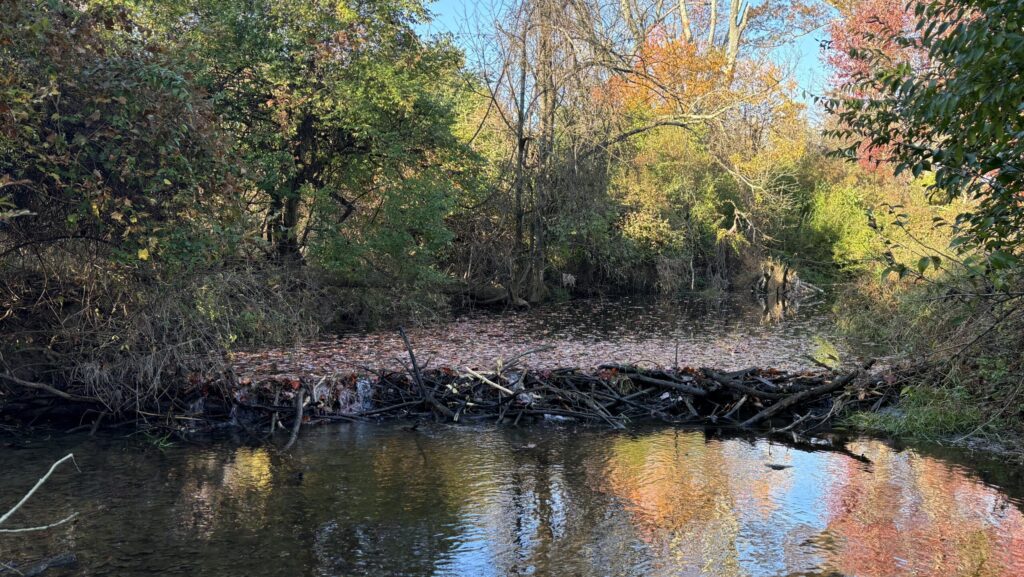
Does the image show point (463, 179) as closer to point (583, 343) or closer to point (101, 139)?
point (583, 343)

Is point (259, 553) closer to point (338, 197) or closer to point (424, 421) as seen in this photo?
point (424, 421)

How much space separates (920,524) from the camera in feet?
23.5

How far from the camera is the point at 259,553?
6.54 metres

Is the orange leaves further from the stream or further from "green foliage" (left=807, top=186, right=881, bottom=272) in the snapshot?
the stream

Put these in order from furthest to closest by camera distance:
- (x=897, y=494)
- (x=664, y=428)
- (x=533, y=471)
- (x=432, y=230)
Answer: (x=432, y=230)
(x=664, y=428)
(x=533, y=471)
(x=897, y=494)

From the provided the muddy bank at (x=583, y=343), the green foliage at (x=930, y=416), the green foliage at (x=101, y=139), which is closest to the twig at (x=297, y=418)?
the muddy bank at (x=583, y=343)

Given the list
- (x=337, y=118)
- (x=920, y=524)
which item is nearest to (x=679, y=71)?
(x=337, y=118)

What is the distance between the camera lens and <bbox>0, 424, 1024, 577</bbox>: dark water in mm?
6387

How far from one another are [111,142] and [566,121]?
16.8 m

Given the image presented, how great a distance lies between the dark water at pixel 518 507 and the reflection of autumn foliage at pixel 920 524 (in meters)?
0.02

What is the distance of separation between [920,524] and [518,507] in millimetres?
3616

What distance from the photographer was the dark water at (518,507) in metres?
6.39

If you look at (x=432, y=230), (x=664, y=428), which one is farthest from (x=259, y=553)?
(x=432, y=230)

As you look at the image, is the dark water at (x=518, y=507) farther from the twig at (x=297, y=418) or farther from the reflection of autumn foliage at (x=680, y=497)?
the twig at (x=297, y=418)
